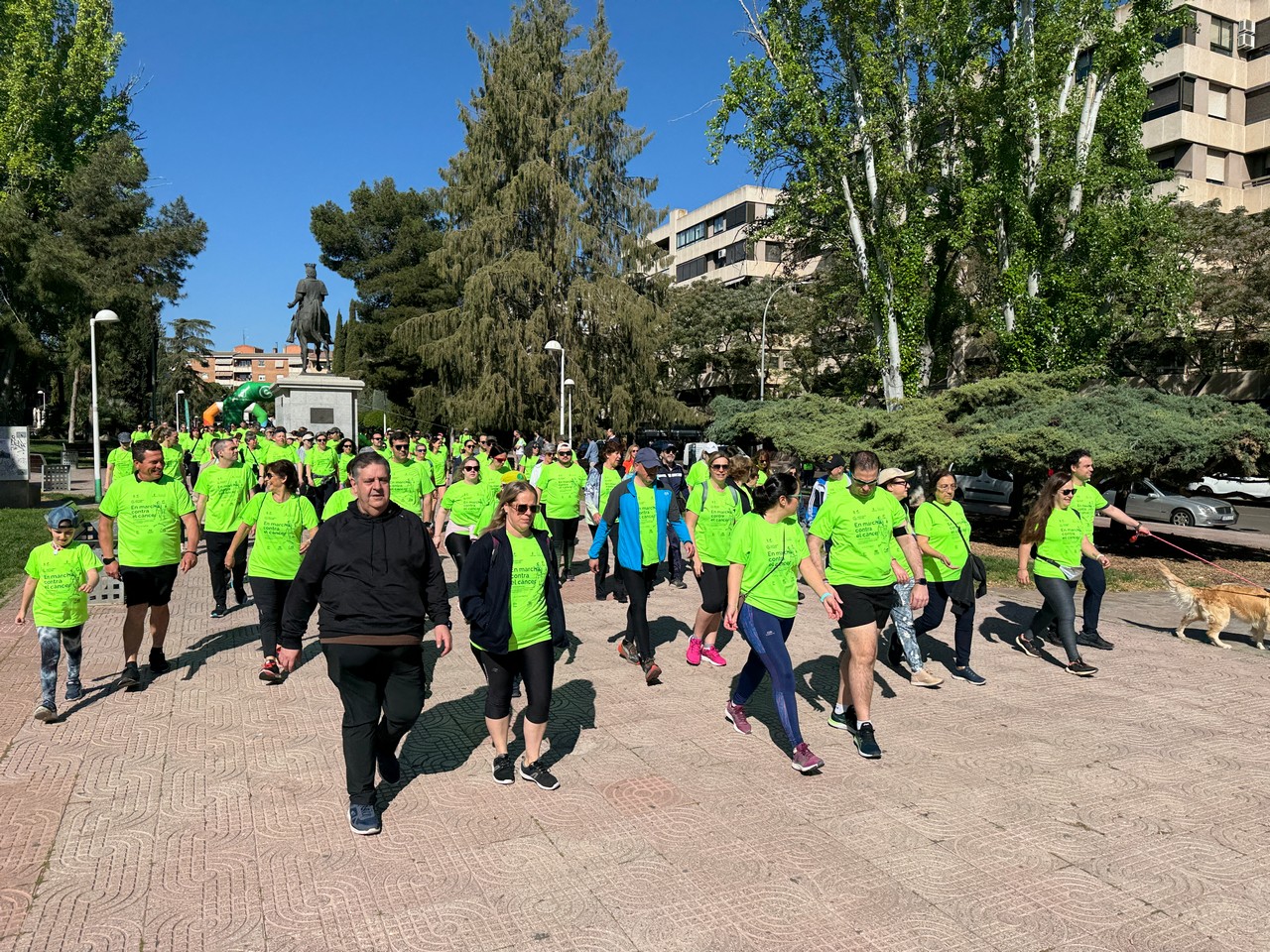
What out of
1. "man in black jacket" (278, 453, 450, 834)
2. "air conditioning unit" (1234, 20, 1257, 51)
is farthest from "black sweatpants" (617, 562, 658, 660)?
"air conditioning unit" (1234, 20, 1257, 51)

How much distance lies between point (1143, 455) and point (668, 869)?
39.4 ft

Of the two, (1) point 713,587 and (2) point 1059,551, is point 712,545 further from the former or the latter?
(2) point 1059,551

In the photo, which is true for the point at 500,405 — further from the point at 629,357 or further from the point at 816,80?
the point at 816,80

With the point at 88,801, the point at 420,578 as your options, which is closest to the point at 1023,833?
the point at 420,578

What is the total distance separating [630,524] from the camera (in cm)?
696

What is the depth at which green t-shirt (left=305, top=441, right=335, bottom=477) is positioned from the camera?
14117 millimetres

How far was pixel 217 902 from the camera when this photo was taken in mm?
3541

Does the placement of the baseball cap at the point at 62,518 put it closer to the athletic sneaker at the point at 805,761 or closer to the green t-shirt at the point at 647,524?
the green t-shirt at the point at 647,524

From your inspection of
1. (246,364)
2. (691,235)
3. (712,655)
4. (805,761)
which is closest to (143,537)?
(712,655)

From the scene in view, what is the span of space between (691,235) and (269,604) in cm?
7091

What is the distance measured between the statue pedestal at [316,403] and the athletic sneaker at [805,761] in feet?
73.9

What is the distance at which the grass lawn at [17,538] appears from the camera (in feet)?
35.5

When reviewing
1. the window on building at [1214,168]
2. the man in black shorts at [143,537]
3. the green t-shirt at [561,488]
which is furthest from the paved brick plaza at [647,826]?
the window on building at [1214,168]

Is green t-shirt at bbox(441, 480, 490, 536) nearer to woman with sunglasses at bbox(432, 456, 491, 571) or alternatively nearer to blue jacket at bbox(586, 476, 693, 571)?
woman with sunglasses at bbox(432, 456, 491, 571)
